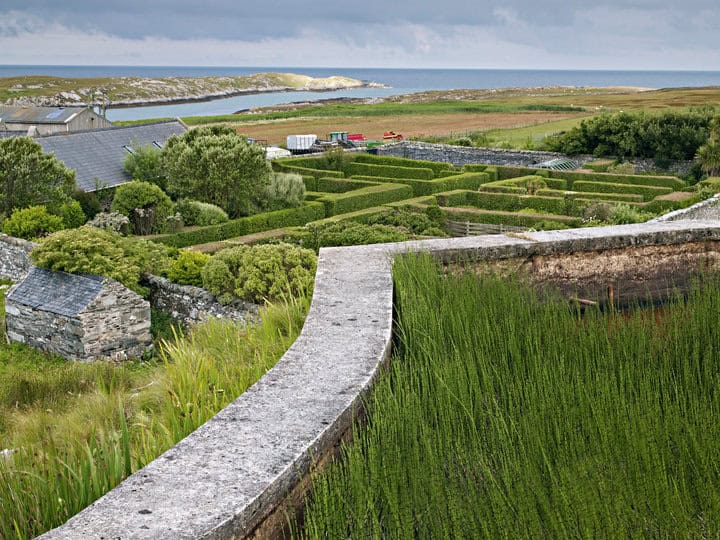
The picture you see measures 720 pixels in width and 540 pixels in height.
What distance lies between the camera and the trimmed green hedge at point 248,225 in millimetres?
23859

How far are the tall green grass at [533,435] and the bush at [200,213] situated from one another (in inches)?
865

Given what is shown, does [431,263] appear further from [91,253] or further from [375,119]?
[375,119]

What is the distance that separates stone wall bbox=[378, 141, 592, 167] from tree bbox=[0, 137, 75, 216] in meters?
25.9

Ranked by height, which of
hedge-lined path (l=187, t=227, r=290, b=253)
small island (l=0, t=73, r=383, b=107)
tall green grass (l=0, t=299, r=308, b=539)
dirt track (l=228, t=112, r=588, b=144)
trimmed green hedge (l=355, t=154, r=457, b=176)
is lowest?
hedge-lined path (l=187, t=227, r=290, b=253)

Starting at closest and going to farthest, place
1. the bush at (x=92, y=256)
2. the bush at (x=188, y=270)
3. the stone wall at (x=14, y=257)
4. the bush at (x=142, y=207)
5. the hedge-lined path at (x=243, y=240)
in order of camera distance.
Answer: the bush at (x=92, y=256) → the bush at (x=188, y=270) → the stone wall at (x=14, y=257) → the hedge-lined path at (x=243, y=240) → the bush at (x=142, y=207)

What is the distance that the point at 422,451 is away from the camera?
2746mm

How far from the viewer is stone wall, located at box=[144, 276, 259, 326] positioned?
1568 cm

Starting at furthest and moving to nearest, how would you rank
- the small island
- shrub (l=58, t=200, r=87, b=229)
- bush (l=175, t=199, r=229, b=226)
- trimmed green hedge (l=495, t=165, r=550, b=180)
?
the small island
trimmed green hedge (l=495, t=165, r=550, b=180)
bush (l=175, t=199, r=229, b=226)
shrub (l=58, t=200, r=87, b=229)

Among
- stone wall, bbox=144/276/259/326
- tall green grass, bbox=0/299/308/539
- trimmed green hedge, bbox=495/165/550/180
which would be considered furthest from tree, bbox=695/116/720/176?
tall green grass, bbox=0/299/308/539

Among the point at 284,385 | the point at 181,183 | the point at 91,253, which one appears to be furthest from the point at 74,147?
the point at 284,385

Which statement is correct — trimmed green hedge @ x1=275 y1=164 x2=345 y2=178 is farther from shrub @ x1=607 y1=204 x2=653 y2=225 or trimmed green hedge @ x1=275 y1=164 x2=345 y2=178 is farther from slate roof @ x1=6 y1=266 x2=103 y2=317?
slate roof @ x1=6 y1=266 x2=103 y2=317

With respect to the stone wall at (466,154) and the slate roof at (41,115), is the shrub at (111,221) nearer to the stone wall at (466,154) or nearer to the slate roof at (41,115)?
the slate roof at (41,115)

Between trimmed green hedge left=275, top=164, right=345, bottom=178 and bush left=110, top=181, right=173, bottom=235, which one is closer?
bush left=110, top=181, right=173, bottom=235

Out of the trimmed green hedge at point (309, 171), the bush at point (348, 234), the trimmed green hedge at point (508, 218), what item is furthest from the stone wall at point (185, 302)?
the trimmed green hedge at point (309, 171)
